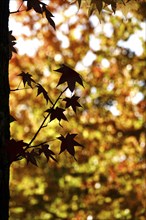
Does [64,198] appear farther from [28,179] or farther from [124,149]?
[124,149]

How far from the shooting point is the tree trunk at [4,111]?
277 centimetres

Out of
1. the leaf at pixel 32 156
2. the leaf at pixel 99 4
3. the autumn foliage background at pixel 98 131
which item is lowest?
the leaf at pixel 32 156

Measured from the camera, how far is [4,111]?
286cm

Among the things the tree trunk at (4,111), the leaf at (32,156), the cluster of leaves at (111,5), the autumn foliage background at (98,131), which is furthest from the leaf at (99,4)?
the autumn foliage background at (98,131)

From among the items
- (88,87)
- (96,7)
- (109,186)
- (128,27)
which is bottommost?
(96,7)

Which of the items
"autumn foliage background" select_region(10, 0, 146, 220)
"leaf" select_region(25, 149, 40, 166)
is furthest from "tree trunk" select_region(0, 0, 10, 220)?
"autumn foliage background" select_region(10, 0, 146, 220)

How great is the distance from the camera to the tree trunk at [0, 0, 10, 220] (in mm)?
2770

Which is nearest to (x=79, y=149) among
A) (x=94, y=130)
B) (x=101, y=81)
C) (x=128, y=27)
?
(x=94, y=130)

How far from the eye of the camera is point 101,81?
39.4 ft

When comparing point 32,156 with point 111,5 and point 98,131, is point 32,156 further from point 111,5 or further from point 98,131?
point 98,131

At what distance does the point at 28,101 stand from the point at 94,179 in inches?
96.0

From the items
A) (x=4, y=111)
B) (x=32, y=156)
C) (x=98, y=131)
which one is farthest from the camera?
(x=98, y=131)

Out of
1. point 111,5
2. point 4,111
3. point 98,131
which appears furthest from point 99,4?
point 98,131

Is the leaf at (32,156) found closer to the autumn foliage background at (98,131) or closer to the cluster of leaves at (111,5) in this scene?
the cluster of leaves at (111,5)
